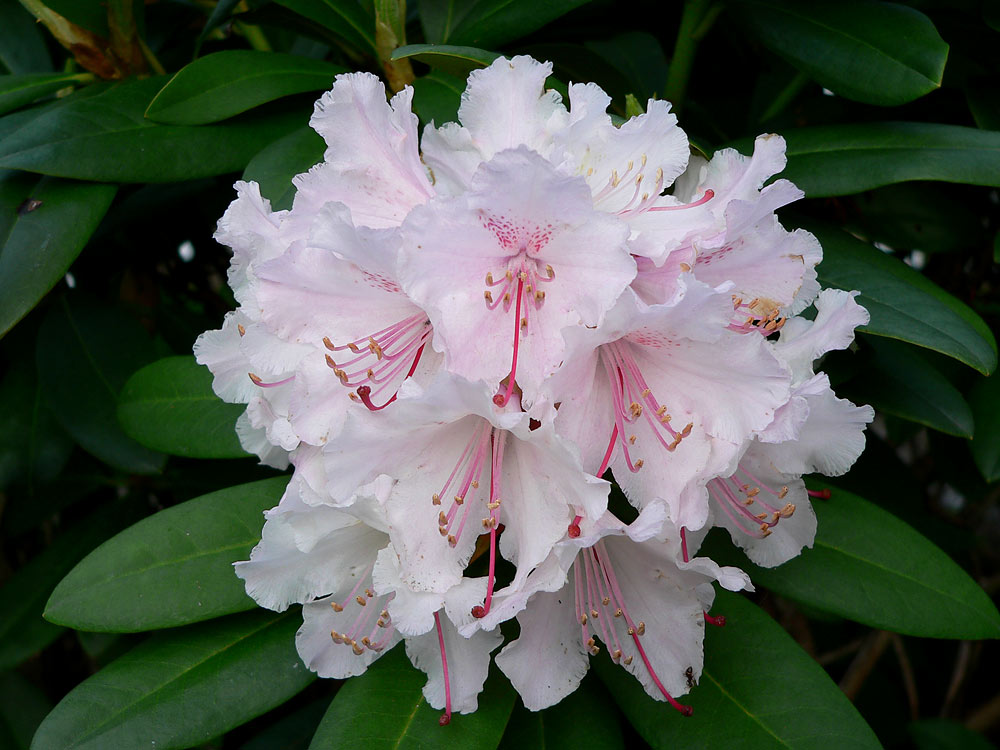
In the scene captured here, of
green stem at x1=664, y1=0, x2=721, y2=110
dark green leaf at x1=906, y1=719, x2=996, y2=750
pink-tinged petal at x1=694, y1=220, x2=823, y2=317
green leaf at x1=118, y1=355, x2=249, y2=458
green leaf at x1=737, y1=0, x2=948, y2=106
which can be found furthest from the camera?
dark green leaf at x1=906, y1=719, x2=996, y2=750

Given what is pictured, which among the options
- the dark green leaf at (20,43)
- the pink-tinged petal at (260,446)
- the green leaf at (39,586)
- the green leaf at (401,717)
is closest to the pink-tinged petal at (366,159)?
the pink-tinged petal at (260,446)

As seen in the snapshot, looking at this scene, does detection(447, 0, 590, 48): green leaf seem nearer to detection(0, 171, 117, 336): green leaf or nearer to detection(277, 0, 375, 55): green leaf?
detection(277, 0, 375, 55): green leaf

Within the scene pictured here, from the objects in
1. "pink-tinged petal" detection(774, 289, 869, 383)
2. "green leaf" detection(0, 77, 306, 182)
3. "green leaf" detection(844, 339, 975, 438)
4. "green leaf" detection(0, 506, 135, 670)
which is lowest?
"green leaf" detection(0, 506, 135, 670)

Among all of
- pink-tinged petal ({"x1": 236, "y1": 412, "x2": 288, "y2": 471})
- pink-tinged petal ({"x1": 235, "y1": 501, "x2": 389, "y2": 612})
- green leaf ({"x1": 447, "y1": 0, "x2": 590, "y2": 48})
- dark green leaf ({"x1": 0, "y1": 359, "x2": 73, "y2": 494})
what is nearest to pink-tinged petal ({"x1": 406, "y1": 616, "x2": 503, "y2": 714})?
pink-tinged petal ({"x1": 235, "y1": 501, "x2": 389, "y2": 612})

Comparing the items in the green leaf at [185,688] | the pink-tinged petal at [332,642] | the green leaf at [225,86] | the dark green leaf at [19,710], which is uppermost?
the green leaf at [225,86]

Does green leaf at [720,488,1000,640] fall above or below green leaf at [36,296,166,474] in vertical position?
above

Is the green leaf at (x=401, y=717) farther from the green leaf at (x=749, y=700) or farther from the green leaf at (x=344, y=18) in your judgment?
the green leaf at (x=344, y=18)

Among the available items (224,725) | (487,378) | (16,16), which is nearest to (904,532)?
(487,378)

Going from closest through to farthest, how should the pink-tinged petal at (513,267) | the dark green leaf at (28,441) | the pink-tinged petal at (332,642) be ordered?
the pink-tinged petal at (513,267) → the pink-tinged petal at (332,642) → the dark green leaf at (28,441)
